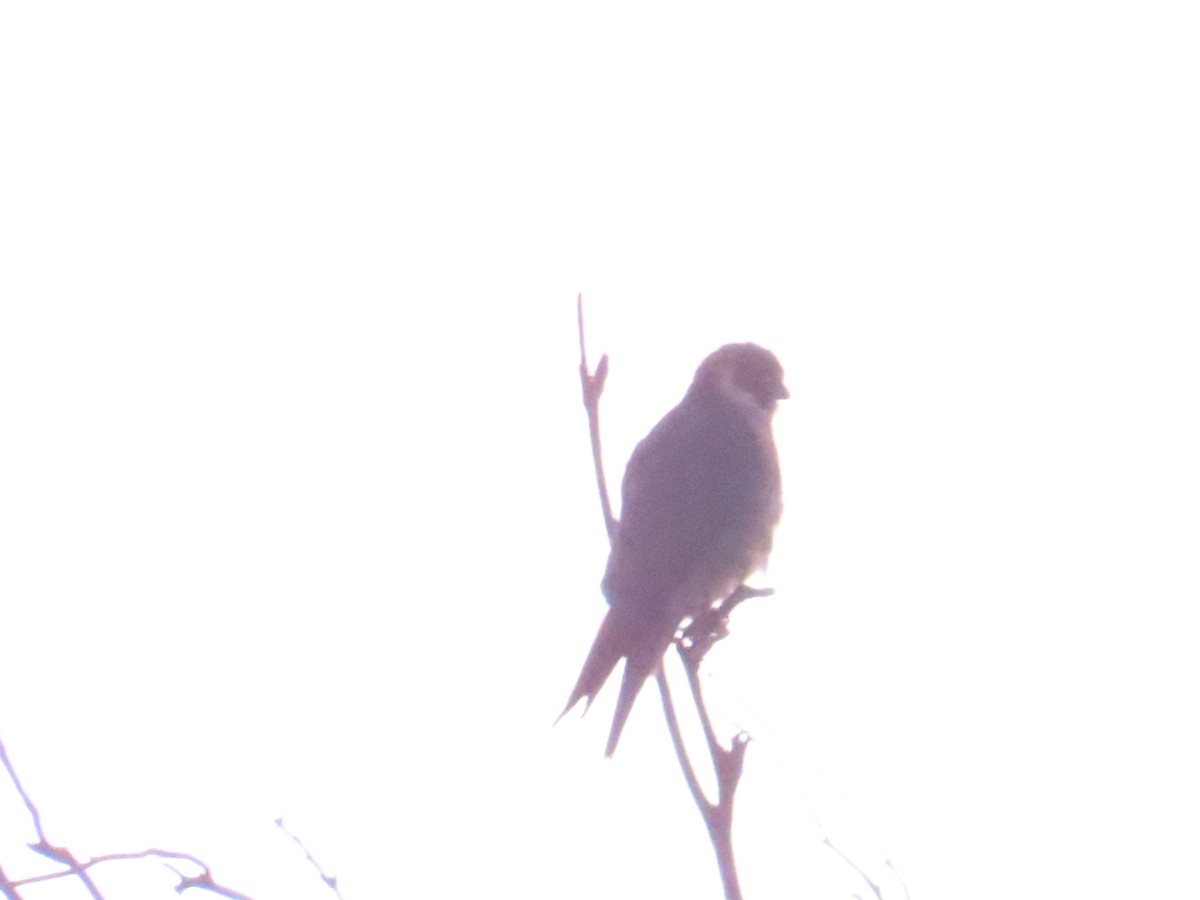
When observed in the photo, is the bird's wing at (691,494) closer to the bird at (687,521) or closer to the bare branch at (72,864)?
the bird at (687,521)

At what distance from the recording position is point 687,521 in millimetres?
4508

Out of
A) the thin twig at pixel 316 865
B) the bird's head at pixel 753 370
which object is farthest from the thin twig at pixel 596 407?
the bird's head at pixel 753 370

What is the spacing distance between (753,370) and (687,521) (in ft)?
3.71

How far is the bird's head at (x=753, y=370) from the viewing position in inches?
215

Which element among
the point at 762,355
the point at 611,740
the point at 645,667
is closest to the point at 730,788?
the point at 611,740

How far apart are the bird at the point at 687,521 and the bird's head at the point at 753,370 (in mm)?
145

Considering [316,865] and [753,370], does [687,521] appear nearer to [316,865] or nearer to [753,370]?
[753,370]

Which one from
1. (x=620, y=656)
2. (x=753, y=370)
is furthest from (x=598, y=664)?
(x=753, y=370)

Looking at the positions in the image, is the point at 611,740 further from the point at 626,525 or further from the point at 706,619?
the point at 626,525

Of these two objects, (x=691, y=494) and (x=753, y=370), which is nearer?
(x=691, y=494)

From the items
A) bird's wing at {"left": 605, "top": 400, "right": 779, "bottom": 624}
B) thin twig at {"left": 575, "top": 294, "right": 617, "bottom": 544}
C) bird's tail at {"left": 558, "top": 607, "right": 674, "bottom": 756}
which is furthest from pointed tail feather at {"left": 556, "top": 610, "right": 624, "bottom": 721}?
thin twig at {"left": 575, "top": 294, "right": 617, "bottom": 544}

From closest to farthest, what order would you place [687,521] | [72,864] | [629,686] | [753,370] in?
[72,864], [629,686], [687,521], [753,370]

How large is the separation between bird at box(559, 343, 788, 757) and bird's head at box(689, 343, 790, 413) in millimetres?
145

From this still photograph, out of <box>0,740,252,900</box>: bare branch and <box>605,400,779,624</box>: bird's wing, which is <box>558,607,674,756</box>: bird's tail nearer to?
<box>605,400,779,624</box>: bird's wing
